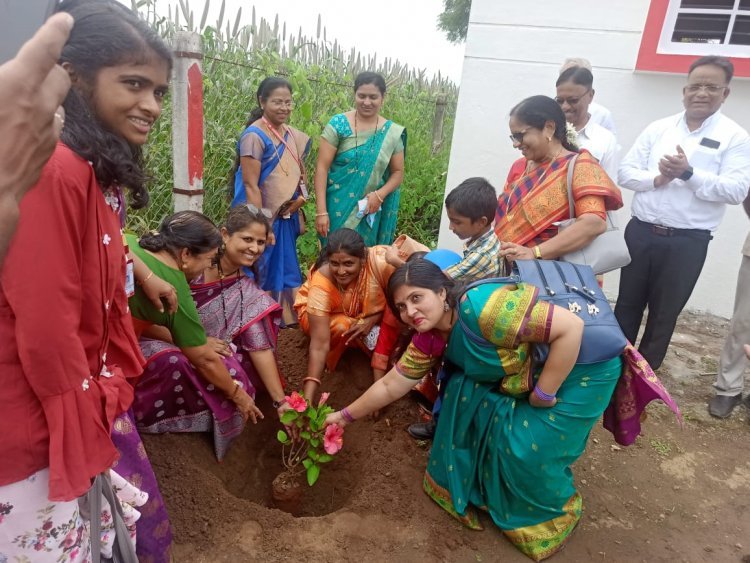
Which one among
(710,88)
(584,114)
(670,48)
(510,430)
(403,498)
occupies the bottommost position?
(403,498)

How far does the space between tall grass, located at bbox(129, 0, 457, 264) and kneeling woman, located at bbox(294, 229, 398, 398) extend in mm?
1796

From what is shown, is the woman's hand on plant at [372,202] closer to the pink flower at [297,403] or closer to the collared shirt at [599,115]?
the collared shirt at [599,115]

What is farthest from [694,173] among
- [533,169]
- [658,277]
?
[533,169]

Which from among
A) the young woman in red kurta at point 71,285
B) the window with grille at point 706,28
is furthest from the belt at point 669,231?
the young woman in red kurta at point 71,285

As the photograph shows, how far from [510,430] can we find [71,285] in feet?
5.23

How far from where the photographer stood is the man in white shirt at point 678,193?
2.88 m

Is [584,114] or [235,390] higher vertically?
[584,114]

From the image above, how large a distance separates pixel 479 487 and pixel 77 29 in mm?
2031

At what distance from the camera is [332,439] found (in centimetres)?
211

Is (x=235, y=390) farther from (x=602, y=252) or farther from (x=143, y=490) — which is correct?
(x=602, y=252)

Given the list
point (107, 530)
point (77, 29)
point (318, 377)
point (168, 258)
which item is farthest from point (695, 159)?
point (107, 530)

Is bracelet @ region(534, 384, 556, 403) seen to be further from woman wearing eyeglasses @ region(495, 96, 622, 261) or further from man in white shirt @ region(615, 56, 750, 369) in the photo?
man in white shirt @ region(615, 56, 750, 369)

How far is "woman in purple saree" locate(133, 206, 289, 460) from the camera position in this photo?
214cm

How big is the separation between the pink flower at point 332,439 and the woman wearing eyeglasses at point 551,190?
107 centimetres
